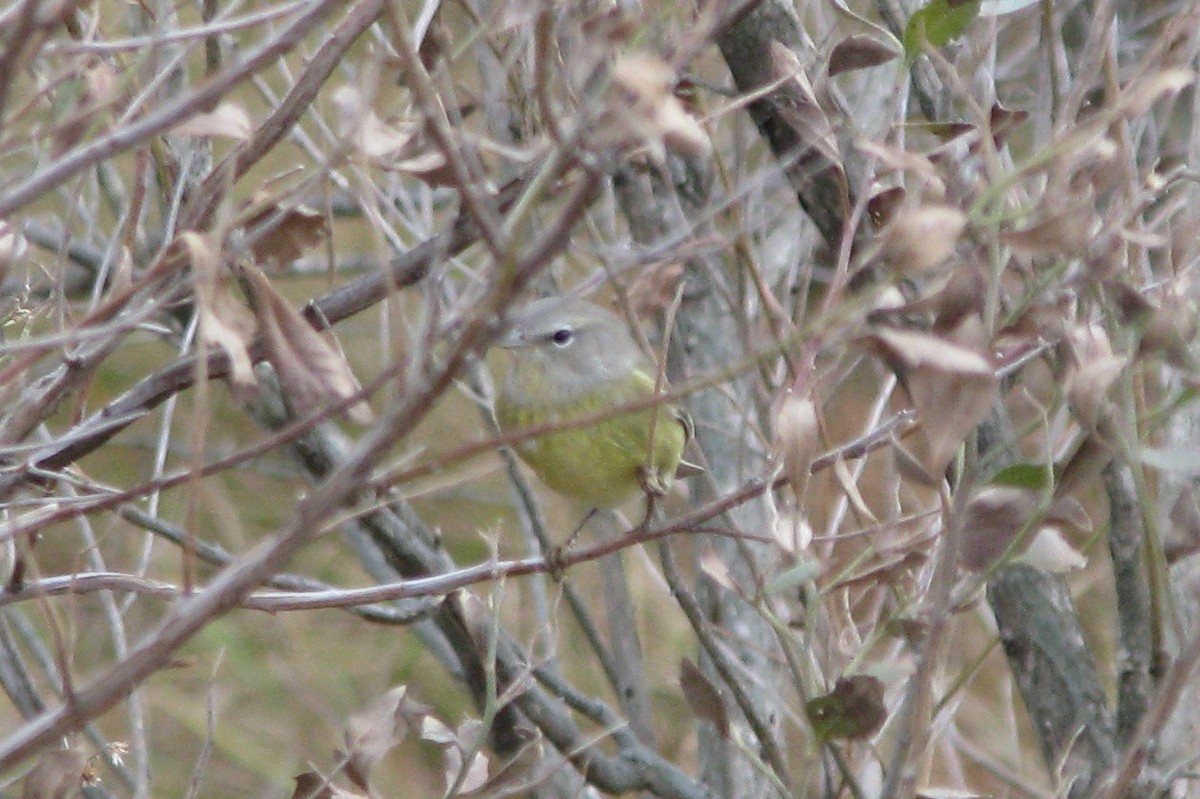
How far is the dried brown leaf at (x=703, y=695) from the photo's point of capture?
6.66ft

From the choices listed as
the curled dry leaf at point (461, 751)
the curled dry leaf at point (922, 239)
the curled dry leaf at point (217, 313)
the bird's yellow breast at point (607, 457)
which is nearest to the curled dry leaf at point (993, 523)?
the curled dry leaf at point (922, 239)

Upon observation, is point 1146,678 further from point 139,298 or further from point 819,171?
point 139,298

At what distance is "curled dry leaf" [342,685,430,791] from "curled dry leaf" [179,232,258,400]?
49 centimetres

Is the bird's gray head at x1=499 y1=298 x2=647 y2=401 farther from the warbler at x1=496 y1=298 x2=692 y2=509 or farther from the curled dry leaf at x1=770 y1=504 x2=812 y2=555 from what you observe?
the curled dry leaf at x1=770 y1=504 x2=812 y2=555

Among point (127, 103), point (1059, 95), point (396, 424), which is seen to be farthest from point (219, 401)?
point (396, 424)

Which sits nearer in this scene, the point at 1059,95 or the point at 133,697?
the point at 1059,95

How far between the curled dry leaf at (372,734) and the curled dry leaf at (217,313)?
1.61 feet

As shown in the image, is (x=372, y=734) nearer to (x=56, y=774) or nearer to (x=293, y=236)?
(x=56, y=774)

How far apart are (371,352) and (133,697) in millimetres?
2731

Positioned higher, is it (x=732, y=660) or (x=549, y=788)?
(x=732, y=660)

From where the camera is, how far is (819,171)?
2.55 m

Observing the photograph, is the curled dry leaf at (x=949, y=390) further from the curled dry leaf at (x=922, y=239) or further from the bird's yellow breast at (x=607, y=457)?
the bird's yellow breast at (x=607, y=457)

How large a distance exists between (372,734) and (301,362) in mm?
584

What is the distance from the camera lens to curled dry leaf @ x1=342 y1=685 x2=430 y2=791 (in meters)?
1.76
